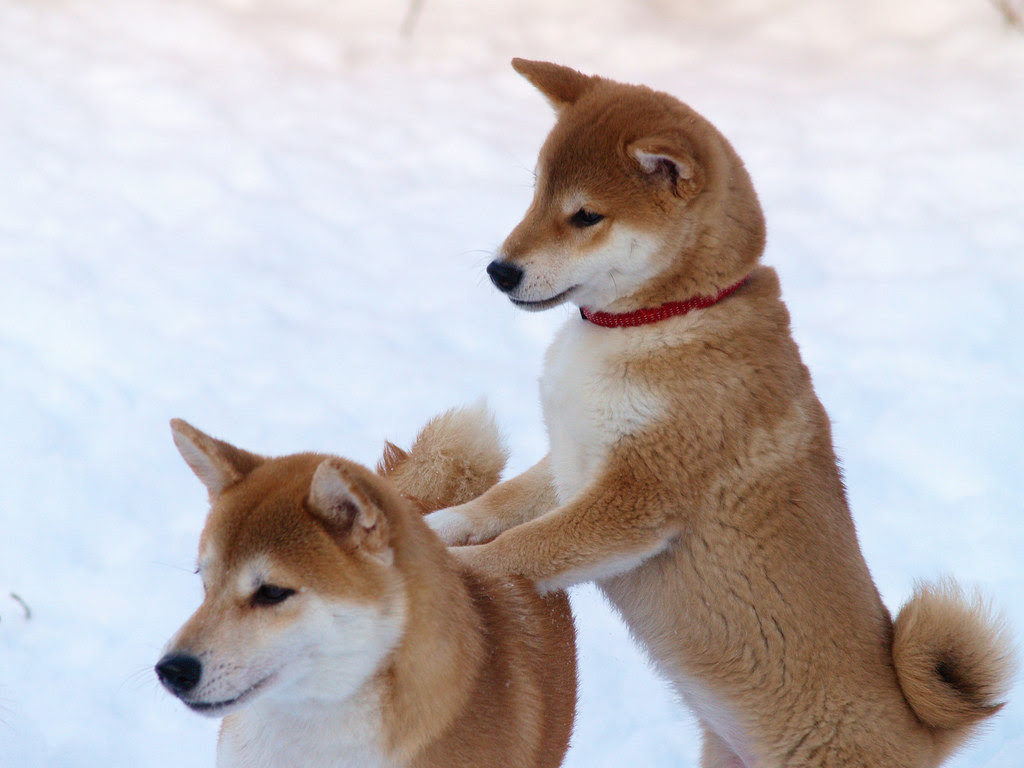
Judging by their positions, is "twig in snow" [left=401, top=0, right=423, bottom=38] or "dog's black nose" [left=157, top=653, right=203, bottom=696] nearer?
"dog's black nose" [left=157, top=653, right=203, bottom=696]

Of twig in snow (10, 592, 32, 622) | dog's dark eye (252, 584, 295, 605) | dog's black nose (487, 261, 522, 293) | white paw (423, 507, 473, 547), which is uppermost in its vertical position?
dog's black nose (487, 261, 522, 293)

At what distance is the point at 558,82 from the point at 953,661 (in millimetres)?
1705

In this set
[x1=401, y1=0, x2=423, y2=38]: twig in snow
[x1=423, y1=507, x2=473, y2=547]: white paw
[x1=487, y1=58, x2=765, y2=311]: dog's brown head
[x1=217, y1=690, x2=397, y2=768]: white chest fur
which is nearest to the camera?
[x1=217, y1=690, x2=397, y2=768]: white chest fur

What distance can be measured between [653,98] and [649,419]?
808mm

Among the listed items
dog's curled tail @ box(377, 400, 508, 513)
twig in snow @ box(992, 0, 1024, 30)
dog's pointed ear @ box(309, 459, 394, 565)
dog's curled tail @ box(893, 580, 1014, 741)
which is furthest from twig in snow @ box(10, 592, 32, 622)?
twig in snow @ box(992, 0, 1024, 30)

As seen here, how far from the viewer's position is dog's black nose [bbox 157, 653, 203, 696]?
6.40ft

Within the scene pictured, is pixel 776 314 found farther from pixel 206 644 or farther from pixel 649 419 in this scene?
pixel 206 644

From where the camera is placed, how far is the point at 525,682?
241cm

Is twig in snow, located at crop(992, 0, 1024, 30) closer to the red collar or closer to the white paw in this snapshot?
the red collar

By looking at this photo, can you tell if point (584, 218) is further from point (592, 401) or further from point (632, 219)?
point (592, 401)

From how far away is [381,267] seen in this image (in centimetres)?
519

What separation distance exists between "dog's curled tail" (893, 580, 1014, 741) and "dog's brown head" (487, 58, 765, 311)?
2.94 ft

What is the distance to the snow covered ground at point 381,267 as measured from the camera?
3432mm

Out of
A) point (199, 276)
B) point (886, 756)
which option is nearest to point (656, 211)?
point (886, 756)
